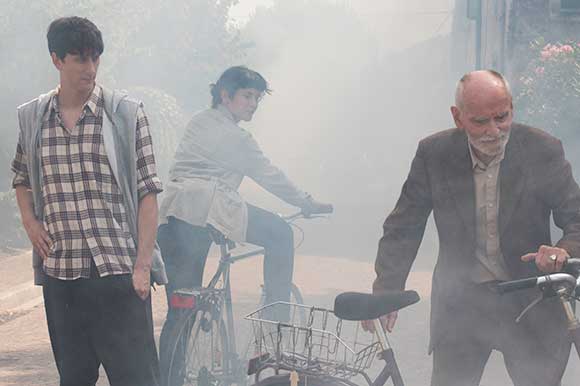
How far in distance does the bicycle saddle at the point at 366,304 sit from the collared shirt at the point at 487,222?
1.42 feet

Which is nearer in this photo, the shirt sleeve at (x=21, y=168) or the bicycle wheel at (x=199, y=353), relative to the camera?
the shirt sleeve at (x=21, y=168)

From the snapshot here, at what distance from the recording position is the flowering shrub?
9883mm

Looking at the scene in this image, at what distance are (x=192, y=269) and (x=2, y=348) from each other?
9.10 ft

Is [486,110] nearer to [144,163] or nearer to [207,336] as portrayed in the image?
[144,163]

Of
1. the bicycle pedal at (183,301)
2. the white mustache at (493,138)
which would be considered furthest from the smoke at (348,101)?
the white mustache at (493,138)

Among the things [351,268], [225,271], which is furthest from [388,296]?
[351,268]

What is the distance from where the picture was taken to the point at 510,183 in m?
3.65

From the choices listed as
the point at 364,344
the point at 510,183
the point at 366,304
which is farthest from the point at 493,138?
the point at 364,344

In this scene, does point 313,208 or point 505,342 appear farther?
point 313,208

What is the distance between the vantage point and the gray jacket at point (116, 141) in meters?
4.03

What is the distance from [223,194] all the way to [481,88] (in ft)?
7.91

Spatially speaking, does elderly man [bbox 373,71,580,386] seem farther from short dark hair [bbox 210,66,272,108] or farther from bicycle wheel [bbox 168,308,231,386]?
short dark hair [bbox 210,66,272,108]

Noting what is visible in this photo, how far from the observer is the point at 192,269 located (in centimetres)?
581

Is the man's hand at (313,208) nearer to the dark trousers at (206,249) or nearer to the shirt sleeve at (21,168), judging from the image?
the dark trousers at (206,249)
